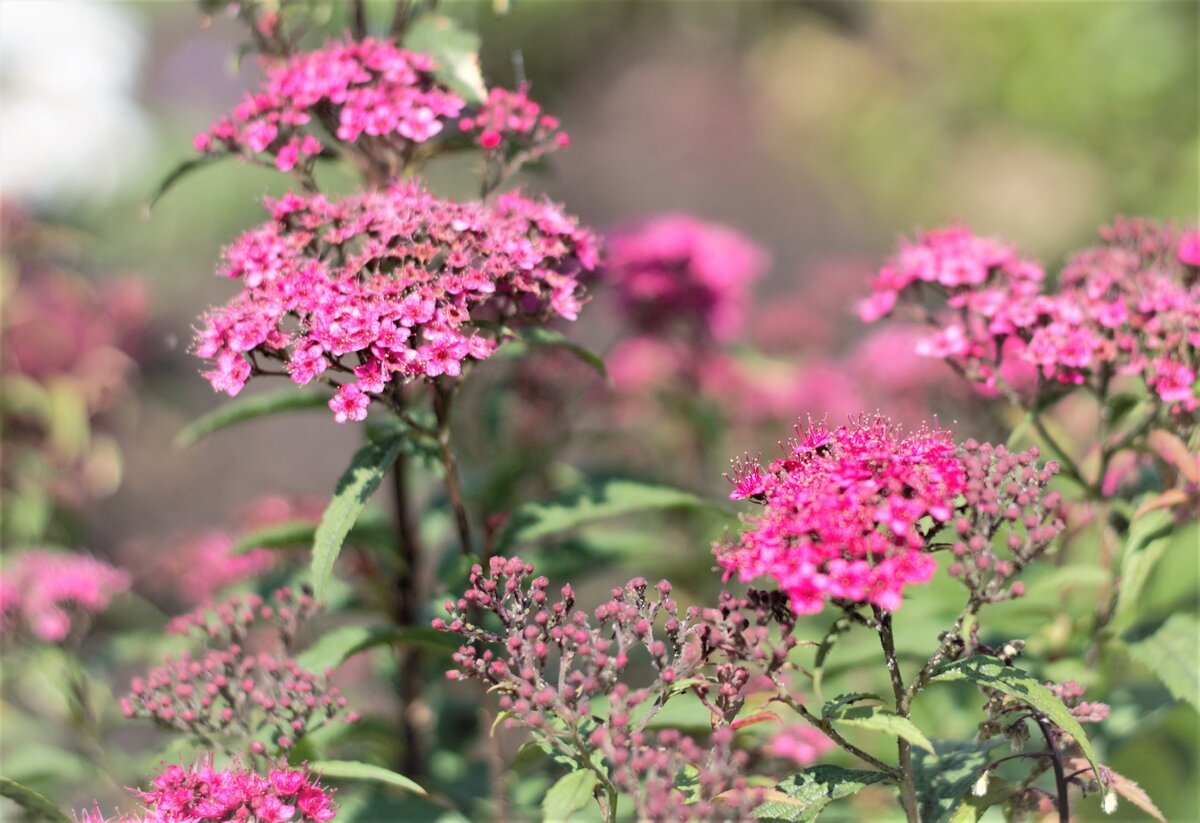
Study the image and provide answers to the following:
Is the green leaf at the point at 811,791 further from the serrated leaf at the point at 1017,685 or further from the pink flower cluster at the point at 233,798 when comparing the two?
the pink flower cluster at the point at 233,798

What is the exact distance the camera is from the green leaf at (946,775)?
1.61 metres

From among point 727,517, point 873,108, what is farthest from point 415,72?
point 873,108

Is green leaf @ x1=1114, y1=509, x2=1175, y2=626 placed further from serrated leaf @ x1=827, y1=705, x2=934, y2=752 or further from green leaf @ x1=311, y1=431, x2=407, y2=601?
green leaf @ x1=311, y1=431, x2=407, y2=601

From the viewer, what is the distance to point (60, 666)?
116 inches

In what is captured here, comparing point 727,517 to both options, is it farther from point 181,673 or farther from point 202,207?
point 202,207

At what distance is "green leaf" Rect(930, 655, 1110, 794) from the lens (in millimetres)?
1437

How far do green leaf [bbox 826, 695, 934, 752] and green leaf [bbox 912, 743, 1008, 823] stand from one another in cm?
13

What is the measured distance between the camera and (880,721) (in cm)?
147

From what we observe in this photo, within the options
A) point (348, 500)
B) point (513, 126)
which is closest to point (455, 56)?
point (513, 126)

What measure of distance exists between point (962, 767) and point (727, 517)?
2.22 feet

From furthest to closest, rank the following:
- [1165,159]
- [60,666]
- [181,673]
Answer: [1165,159], [60,666], [181,673]

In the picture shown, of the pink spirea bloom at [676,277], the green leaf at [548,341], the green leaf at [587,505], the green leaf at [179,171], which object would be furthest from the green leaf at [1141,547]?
the green leaf at [179,171]

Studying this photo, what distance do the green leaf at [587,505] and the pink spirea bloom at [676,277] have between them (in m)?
1.17

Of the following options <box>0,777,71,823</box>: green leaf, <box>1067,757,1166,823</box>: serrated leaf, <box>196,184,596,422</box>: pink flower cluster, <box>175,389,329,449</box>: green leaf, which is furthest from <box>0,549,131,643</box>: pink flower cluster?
<box>1067,757,1166,823</box>: serrated leaf
